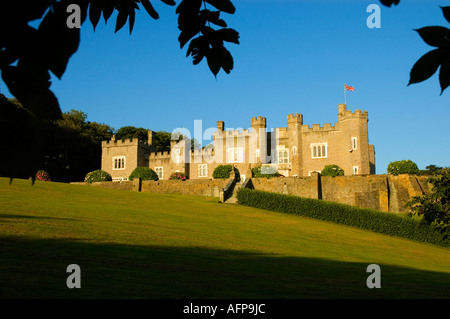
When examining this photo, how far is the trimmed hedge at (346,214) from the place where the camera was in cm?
3108

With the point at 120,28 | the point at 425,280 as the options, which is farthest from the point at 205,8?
the point at 425,280

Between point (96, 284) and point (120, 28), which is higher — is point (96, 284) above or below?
below

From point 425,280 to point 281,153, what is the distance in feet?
127

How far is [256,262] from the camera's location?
11.7 m

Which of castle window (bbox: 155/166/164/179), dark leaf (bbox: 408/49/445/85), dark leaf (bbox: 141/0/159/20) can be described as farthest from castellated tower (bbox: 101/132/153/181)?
dark leaf (bbox: 408/49/445/85)

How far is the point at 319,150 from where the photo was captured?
159 ft

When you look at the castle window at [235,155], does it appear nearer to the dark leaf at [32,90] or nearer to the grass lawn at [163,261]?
the grass lawn at [163,261]

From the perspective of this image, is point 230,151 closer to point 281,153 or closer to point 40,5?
point 281,153

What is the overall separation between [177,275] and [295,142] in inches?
1635

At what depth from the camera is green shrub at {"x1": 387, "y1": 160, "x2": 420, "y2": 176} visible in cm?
4059

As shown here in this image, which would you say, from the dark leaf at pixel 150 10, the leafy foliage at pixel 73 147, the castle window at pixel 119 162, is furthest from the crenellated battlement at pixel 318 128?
the dark leaf at pixel 150 10

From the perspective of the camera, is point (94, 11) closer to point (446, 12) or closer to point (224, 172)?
point (446, 12)

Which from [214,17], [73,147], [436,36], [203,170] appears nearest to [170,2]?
[214,17]

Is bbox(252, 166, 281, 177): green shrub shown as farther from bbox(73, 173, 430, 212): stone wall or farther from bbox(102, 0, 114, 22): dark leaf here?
bbox(102, 0, 114, 22): dark leaf
